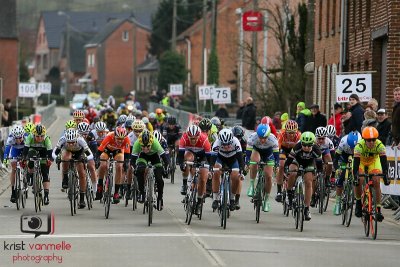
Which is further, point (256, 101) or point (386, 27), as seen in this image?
point (256, 101)

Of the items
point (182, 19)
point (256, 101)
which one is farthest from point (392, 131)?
point (182, 19)

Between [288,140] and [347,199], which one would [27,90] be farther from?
[347,199]

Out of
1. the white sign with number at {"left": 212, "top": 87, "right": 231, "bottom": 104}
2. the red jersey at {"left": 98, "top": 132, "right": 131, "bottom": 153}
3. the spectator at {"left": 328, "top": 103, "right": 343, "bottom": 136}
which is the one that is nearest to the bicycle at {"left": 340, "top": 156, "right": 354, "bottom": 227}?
the red jersey at {"left": 98, "top": 132, "right": 131, "bottom": 153}

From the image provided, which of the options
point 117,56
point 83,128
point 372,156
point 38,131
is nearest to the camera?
point 372,156

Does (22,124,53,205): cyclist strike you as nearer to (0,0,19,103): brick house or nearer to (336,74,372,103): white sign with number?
(336,74,372,103): white sign with number

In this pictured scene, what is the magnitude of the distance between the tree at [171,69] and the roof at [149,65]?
26.3 meters

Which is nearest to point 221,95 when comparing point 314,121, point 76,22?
point 314,121

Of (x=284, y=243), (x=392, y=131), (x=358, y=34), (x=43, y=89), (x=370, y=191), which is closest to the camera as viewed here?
(x=284, y=243)

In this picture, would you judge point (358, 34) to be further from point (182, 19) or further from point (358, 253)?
point (182, 19)

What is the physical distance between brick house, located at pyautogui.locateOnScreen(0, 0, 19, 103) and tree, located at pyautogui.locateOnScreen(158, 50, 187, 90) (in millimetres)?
11392

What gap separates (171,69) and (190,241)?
7727cm

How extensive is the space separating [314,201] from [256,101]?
2588cm

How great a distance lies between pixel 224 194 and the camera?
19875mm

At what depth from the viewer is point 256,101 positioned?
161 feet
